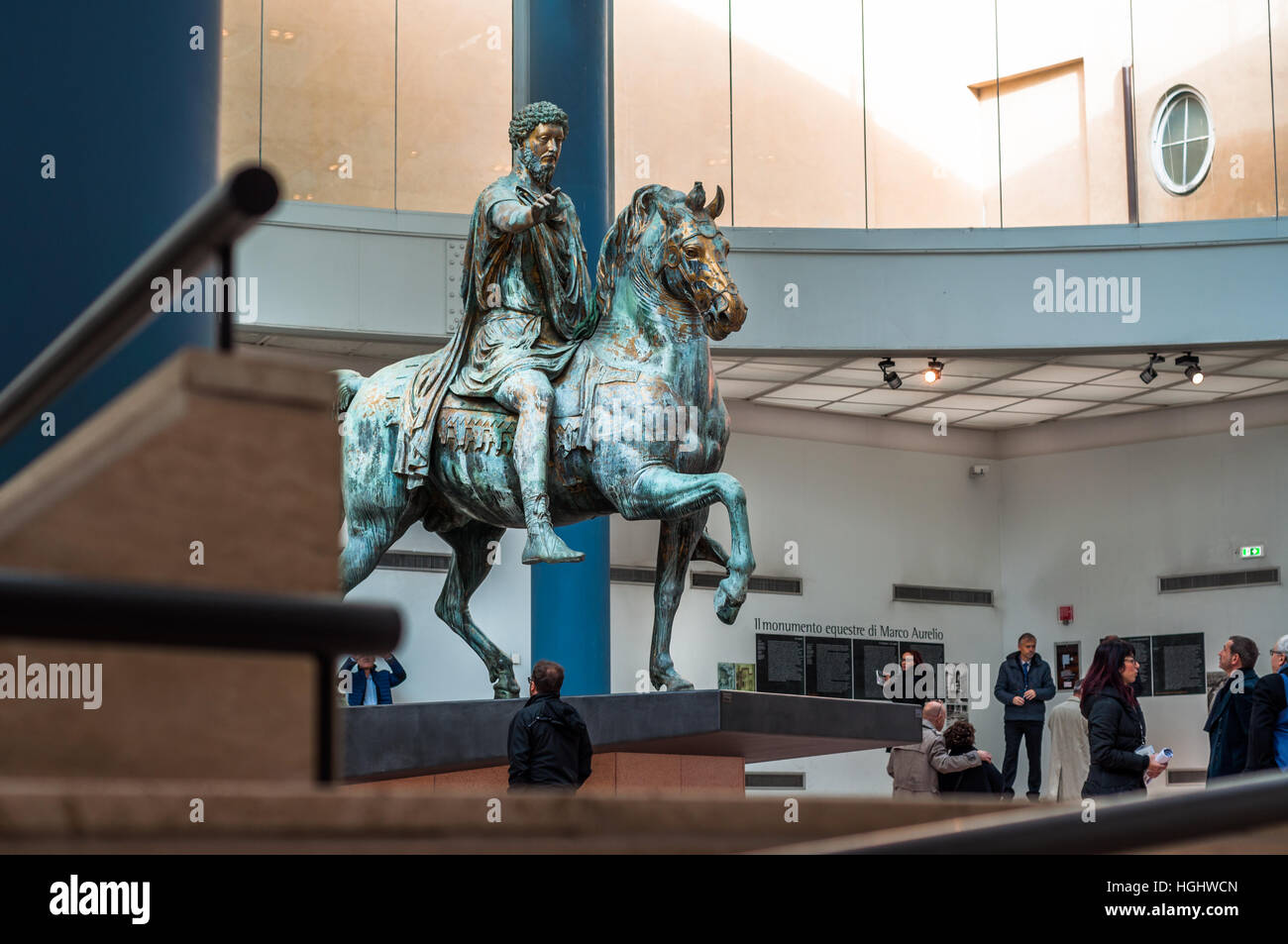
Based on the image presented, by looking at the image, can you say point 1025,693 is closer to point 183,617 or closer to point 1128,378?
point 1128,378

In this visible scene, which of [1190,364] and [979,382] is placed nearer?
[1190,364]

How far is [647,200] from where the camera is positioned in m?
6.89

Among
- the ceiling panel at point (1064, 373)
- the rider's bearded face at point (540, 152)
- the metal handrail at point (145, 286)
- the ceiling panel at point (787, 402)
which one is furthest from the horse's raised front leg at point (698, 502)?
the ceiling panel at point (787, 402)

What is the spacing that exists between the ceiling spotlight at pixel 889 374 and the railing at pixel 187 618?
14249 millimetres

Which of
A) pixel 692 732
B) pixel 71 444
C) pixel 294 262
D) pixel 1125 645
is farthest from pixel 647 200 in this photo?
pixel 294 262

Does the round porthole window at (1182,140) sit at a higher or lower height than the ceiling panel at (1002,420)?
higher

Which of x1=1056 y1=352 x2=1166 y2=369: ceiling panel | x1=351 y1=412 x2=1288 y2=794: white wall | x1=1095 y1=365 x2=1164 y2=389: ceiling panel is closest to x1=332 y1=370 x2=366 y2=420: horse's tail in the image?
x1=351 y1=412 x2=1288 y2=794: white wall

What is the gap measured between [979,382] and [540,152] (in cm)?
1047

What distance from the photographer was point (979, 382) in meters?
16.7

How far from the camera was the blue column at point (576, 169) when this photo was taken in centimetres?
1082

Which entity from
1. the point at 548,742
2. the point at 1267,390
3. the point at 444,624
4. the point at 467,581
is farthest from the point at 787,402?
the point at 548,742

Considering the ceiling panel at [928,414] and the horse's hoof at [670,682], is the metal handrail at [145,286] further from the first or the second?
the ceiling panel at [928,414]

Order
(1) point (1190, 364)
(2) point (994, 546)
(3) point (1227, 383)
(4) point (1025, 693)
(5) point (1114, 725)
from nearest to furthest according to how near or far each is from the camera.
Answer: (5) point (1114, 725) → (4) point (1025, 693) → (1) point (1190, 364) → (3) point (1227, 383) → (2) point (994, 546)
